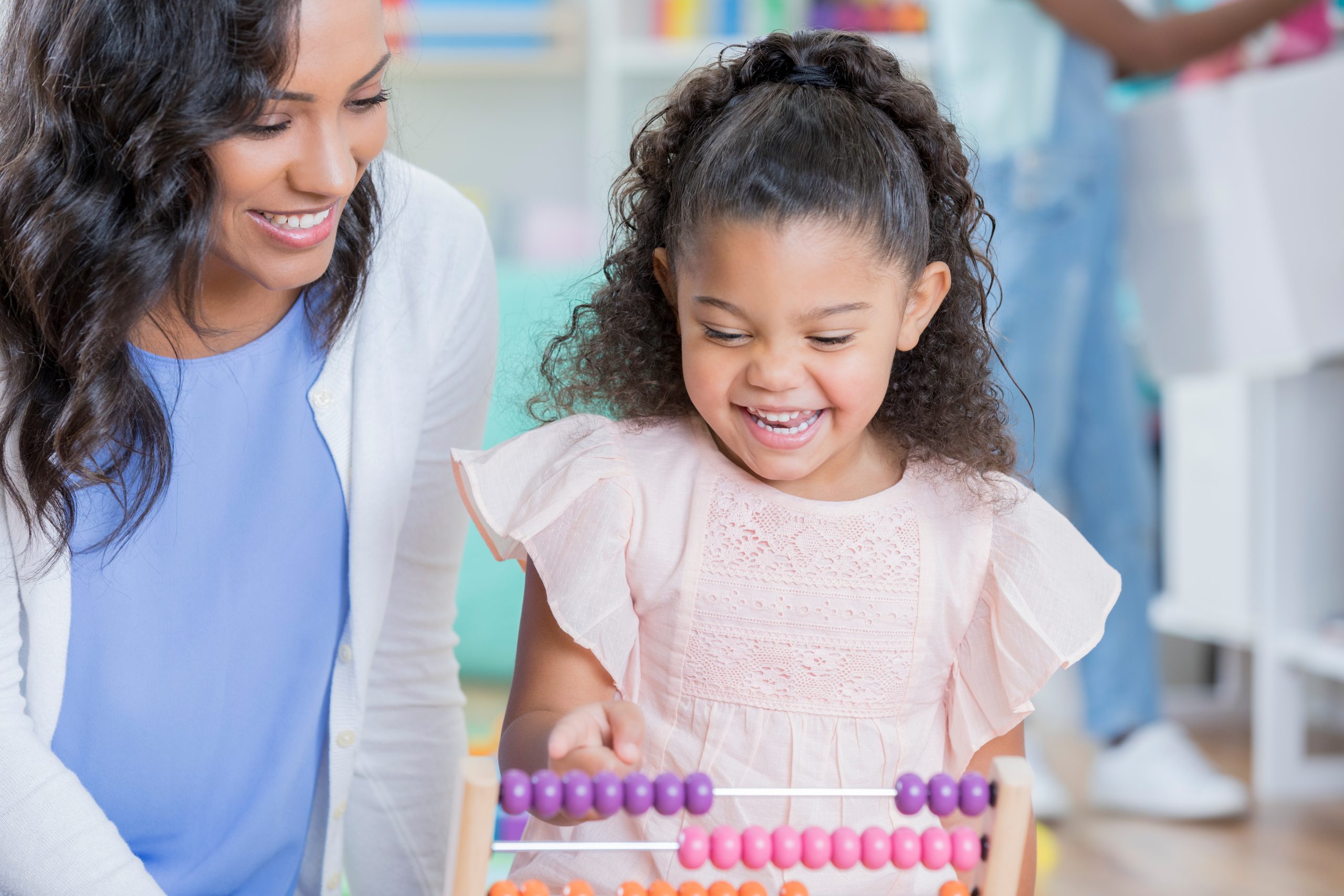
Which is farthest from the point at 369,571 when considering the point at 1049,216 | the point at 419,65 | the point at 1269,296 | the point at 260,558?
the point at 419,65

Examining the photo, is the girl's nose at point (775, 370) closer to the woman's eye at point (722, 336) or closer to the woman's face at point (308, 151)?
the woman's eye at point (722, 336)

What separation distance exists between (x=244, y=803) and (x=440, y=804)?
0.18 metres

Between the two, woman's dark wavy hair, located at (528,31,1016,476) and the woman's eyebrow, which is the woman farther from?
woman's dark wavy hair, located at (528,31,1016,476)

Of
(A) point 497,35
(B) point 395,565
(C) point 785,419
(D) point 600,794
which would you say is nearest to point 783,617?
(C) point 785,419

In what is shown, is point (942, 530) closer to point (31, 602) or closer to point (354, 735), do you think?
point (354, 735)

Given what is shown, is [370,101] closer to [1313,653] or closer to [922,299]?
[922,299]

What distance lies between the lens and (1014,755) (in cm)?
106

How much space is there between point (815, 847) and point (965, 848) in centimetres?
10

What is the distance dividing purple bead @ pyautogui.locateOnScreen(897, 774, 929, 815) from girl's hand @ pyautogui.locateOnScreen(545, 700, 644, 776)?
0.18m

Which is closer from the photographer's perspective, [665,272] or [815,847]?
[815,847]

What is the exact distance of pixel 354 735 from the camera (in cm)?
114

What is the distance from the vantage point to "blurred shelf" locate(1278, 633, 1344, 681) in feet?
7.16

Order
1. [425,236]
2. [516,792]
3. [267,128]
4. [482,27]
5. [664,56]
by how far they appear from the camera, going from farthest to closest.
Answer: [482,27], [664,56], [425,236], [267,128], [516,792]

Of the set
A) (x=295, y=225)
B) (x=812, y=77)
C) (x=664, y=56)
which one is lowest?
(x=295, y=225)
